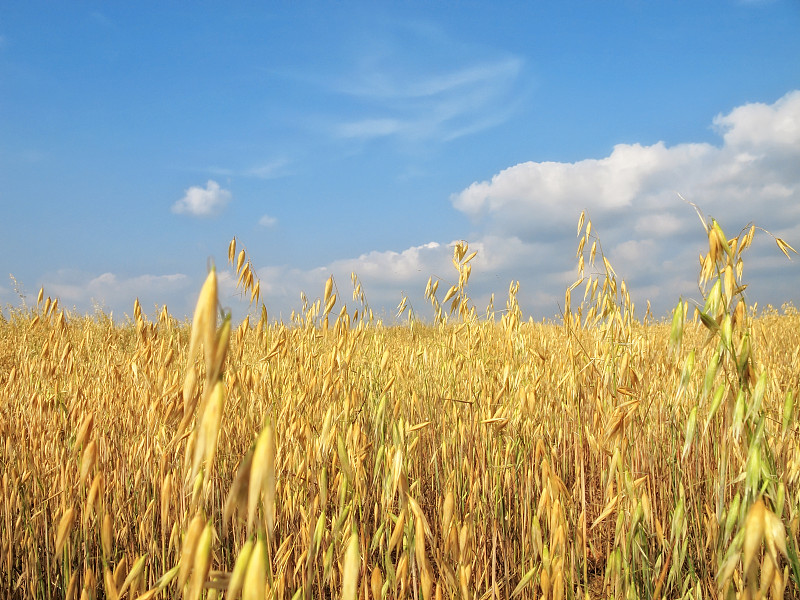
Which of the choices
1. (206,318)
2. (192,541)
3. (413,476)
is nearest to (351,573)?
(192,541)

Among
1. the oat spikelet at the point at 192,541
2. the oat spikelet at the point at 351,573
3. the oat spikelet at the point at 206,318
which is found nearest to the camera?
the oat spikelet at the point at 206,318

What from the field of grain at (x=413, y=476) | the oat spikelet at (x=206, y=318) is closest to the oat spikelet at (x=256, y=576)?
the field of grain at (x=413, y=476)

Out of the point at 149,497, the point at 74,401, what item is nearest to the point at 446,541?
the point at 149,497

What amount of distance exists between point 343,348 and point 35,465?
3.77 feet

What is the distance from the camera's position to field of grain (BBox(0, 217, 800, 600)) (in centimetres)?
87

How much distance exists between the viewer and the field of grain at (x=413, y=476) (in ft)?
2.86

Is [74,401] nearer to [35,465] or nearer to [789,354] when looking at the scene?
[35,465]

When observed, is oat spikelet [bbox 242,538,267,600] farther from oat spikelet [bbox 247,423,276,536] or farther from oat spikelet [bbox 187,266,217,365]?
oat spikelet [bbox 187,266,217,365]

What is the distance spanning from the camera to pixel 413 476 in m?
1.99

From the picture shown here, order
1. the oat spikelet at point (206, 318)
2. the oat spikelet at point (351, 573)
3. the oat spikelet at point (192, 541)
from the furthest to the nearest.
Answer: the oat spikelet at point (351, 573)
the oat spikelet at point (192, 541)
the oat spikelet at point (206, 318)

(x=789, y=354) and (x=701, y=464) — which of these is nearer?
(x=701, y=464)

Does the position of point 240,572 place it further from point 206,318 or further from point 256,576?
point 206,318

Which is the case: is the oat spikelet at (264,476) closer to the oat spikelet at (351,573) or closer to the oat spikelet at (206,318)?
the oat spikelet at (206,318)

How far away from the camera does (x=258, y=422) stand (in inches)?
89.4
